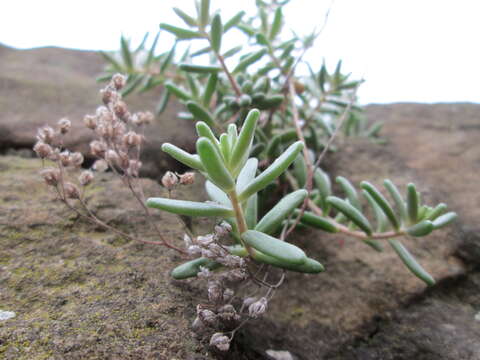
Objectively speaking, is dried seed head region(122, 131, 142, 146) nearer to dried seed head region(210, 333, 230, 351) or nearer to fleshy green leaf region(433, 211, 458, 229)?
dried seed head region(210, 333, 230, 351)

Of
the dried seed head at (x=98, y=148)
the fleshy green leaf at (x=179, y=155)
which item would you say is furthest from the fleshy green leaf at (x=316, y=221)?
the dried seed head at (x=98, y=148)

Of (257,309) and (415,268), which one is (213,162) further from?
(415,268)

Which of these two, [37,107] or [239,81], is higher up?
[239,81]

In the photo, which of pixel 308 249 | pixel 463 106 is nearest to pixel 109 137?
pixel 308 249

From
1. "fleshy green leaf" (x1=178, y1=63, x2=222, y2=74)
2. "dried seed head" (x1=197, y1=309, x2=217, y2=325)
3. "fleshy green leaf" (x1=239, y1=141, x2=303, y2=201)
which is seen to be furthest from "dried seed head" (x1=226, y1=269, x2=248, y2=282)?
"fleshy green leaf" (x1=178, y1=63, x2=222, y2=74)

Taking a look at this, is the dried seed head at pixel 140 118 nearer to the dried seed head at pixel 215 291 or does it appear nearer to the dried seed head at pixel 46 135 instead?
the dried seed head at pixel 46 135

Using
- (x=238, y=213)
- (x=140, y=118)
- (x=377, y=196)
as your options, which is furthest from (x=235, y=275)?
(x=140, y=118)

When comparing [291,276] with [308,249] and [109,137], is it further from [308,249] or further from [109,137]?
[109,137]
